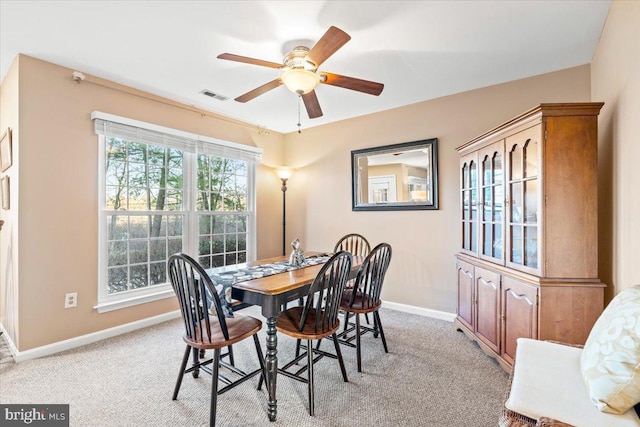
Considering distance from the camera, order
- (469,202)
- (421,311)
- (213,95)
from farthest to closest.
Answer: (421,311), (213,95), (469,202)

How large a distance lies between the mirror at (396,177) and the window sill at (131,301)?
8.33 feet

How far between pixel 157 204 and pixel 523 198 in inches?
139

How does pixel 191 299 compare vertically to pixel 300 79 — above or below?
below

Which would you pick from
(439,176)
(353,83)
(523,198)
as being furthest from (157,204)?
(523,198)

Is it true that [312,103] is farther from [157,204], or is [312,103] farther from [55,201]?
[55,201]

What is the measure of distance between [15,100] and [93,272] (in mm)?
1593

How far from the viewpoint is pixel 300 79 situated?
2029 mm

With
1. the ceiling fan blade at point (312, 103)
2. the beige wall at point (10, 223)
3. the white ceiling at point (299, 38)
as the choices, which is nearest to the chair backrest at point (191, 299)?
the ceiling fan blade at point (312, 103)

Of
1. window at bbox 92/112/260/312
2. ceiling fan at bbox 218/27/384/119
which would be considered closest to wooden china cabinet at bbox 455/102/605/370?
ceiling fan at bbox 218/27/384/119

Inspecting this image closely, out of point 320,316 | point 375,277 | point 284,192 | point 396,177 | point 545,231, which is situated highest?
point 396,177

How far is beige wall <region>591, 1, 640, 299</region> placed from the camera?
1.66 metres

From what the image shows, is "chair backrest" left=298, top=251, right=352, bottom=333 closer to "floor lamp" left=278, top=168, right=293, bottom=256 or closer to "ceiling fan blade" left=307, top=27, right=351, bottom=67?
"ceiling fan blade" left=307, top=27, right=351, bottom=67

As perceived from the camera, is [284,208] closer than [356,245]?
No

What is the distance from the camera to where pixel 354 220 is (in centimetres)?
416
